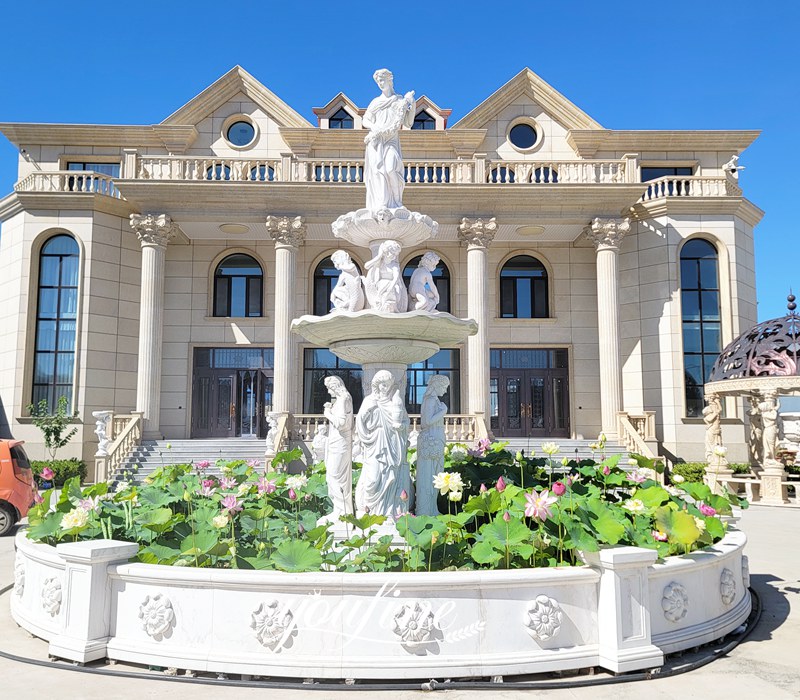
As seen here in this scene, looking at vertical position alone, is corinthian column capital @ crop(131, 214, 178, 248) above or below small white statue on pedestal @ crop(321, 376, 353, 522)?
above

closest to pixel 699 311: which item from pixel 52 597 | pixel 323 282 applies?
pixel 323 282

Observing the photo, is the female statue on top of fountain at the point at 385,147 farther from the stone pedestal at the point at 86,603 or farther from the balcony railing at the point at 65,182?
the balcony railing at the point at 65,182

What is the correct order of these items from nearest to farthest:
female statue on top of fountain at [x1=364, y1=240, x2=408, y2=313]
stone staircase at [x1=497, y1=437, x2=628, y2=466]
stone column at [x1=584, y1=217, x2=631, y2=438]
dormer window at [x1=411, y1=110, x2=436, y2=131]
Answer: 1. female statue on top of fountain at [x1=364, y1=240, x2=408, y2=313]
2. stone staircase at [x1=497, y1=437, x2=628, y2=466]
3. stone column at [x1=584, y1=217, x2=631, y2=438]
4. dormer window at [x1=411, y1=110, x2=436, y2=131]

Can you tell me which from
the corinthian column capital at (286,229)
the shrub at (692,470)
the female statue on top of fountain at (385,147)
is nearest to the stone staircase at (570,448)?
the shrub at (692,470)

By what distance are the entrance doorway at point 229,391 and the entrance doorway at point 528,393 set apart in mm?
9028

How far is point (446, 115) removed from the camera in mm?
27672

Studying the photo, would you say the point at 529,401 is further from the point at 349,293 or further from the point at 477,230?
the point at 349,293

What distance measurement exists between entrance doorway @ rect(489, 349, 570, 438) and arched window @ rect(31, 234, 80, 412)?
15.8m

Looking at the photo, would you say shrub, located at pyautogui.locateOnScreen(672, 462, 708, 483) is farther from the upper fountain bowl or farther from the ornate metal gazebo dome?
the upper fountain bowl

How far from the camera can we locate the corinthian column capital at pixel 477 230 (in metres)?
22.2

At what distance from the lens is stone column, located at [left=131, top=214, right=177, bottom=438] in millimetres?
21312

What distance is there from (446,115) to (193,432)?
16773mm

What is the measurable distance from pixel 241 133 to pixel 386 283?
21.9 metres

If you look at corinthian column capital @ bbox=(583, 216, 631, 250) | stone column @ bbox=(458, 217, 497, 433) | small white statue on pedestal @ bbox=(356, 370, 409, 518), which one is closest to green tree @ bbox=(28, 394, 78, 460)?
stone column @ bbox=(458, 217, 497, 433)
